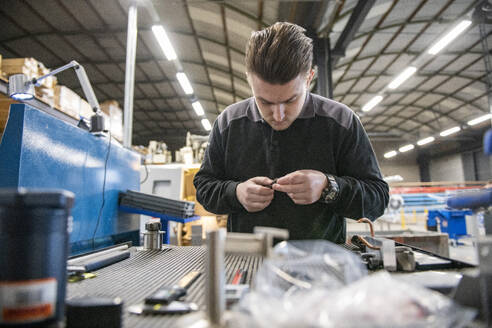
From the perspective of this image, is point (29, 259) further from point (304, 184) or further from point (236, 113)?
point (236, 113)

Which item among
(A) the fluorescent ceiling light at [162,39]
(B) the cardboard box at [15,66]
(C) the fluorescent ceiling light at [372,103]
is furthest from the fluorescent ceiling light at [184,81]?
(C) the fluorescent ceiling light at [372,103]

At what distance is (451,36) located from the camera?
582 centimetres

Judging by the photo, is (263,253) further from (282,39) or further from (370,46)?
(370,46)

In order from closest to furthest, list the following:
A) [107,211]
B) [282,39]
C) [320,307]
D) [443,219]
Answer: [320,307]
[282,39]
[107,211]
[443,219]

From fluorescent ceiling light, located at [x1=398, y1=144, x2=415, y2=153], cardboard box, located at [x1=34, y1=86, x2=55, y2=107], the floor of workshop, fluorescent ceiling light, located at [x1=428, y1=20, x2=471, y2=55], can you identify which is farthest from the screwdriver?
fluorescent ceiling light, located at [x1=398, y1=144, x2=415, y2=153]

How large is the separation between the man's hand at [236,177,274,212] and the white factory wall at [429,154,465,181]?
52.2ft

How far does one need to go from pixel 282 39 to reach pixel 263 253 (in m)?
0.75

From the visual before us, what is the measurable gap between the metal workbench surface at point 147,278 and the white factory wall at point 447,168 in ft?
52.8

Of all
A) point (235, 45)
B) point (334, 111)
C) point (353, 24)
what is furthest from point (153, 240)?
point (235, 45)

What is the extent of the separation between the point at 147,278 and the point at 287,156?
0.72 m

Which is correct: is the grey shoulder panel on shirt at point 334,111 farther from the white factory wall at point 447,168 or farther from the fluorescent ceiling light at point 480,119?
the white factory wall at point 447,168

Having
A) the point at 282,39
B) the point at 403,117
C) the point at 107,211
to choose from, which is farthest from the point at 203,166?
the point at 403,117

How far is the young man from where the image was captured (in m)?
0.98

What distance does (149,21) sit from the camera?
5.92m
